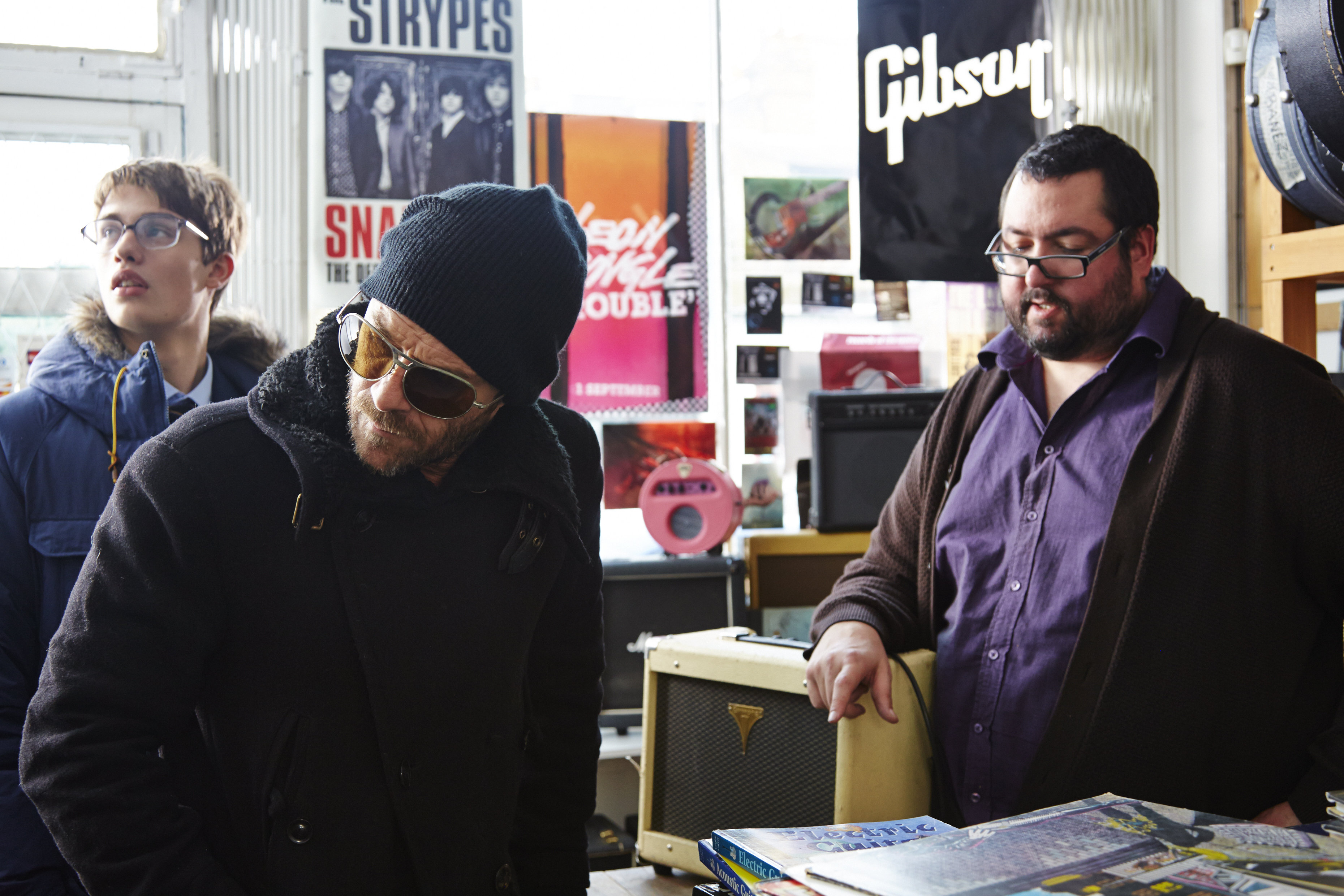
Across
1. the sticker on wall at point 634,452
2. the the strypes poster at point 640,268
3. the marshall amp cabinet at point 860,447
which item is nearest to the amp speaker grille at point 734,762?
the marshall amp cabinet at point 860,447

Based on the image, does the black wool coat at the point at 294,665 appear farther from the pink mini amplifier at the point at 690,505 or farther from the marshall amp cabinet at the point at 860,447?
the marshall amp cabinet at the point at 860,447

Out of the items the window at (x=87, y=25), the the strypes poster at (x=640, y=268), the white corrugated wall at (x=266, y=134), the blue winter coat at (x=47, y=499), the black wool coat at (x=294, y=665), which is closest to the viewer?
the black wool coat at (x=294, y=665)

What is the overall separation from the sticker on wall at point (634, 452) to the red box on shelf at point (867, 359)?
534mm

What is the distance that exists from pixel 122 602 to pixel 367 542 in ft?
0.74

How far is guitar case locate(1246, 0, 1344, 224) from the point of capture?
1.18m

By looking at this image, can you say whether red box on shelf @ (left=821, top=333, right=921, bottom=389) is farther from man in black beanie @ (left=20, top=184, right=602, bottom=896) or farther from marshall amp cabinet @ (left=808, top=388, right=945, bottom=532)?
man in black beanie @ (left=20, top=184, right=602, bottom=896)

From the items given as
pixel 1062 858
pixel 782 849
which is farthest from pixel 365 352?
pixel 1062 858

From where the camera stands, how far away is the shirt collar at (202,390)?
1641 millimetres

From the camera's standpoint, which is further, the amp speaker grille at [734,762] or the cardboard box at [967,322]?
the cardboard box at [967,322]

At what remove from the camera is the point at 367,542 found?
104 centimetres

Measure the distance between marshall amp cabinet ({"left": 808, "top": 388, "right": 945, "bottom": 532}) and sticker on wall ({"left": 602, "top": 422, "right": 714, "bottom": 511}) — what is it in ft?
1.62

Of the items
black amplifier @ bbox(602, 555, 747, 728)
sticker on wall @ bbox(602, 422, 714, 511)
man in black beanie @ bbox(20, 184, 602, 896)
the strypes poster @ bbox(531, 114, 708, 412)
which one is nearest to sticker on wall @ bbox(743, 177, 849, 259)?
the strypes poster @ bbox(531, 114, 708, 412)

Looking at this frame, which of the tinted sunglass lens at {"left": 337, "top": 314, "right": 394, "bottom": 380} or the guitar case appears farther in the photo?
the guitar case

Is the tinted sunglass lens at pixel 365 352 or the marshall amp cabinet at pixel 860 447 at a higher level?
the tinted sunglass lens at pixel 365 352
